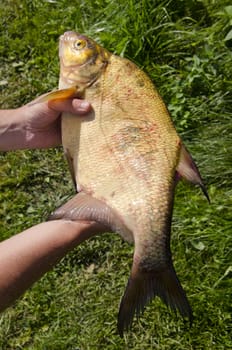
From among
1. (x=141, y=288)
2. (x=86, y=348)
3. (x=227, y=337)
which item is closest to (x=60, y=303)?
(x=86, y=348)

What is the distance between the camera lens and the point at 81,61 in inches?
107

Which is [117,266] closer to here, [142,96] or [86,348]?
[86,348]

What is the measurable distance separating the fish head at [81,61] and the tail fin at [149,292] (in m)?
0.97

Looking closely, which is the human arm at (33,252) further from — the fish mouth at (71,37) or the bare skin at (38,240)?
the fish mouth at (71,37)

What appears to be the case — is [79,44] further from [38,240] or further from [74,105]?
[38,240]

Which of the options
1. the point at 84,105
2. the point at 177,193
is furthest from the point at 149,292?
the point at 177,193

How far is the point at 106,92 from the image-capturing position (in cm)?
265

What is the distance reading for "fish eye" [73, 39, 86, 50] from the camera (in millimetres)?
2761

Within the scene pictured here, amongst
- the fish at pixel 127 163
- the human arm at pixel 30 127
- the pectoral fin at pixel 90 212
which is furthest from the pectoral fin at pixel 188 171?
the human arm at pixel 30 127

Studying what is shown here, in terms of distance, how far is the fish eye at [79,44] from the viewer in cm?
276

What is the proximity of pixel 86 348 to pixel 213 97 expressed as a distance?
1905 millimetres

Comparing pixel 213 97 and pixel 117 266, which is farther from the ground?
pixel 213 97

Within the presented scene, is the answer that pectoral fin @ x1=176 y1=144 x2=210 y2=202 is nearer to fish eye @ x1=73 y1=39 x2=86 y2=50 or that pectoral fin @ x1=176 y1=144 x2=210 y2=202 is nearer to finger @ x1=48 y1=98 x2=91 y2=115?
finger @ x1=48 y1=98 x2=91 y2=115

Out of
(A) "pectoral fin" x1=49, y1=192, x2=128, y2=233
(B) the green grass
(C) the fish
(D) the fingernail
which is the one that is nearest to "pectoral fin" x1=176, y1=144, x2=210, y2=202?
(C) the fish
